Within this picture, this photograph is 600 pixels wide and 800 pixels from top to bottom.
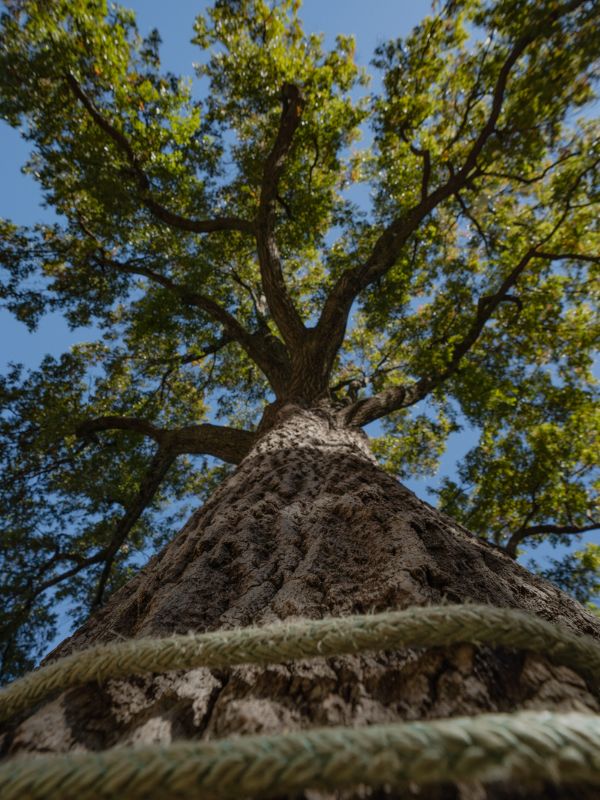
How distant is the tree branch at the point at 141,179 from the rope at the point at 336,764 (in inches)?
255

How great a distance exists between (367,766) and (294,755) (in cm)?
9

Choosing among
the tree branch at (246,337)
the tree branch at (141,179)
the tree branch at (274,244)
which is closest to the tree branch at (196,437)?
the tree branch at (246,337)

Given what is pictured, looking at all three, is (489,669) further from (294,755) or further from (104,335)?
(104,335)

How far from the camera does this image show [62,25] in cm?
541

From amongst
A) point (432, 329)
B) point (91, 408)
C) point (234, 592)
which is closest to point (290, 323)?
point (432, 329)

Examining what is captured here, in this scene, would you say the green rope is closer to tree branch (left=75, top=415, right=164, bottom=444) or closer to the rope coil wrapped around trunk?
the rope coil wrapped around trunk

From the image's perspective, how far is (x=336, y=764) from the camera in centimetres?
49

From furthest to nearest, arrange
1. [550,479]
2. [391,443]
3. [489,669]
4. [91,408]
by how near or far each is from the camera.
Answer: [391,443]
[91,408]
[550,479]
[489,669]

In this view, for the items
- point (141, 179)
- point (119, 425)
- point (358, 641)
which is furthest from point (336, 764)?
point (141, 179)

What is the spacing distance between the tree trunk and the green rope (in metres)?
0.10

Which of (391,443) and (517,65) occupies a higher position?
(517,65)

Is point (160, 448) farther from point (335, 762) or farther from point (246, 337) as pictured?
point (335, 762)

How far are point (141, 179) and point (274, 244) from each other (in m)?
2.19

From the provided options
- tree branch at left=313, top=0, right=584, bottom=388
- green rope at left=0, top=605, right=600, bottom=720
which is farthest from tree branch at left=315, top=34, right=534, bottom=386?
green rope at left=0, top=605, right=600, bottom=720
